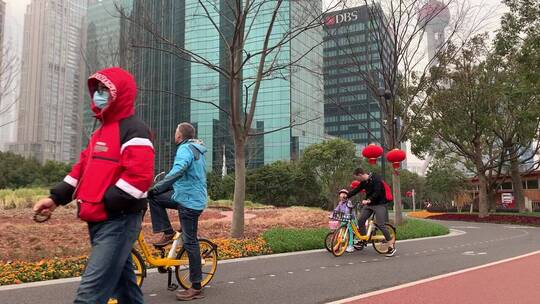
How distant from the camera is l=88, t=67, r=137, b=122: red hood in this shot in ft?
10.2

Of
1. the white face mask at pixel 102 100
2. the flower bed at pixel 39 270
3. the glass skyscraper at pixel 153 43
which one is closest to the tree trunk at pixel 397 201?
the glass skyscraper at pixel 153 43

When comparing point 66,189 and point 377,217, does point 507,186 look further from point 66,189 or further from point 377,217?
point 66,189

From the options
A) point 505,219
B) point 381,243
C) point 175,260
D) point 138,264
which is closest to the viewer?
point 138,264

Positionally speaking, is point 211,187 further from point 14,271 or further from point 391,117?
point 14,271

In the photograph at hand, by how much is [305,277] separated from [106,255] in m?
4.33

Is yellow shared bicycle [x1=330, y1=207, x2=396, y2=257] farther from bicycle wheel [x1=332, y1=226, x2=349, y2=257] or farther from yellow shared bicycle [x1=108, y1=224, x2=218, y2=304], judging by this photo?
yellow shared bicycle [x1=108, y1=224, x2=218, y2=304]

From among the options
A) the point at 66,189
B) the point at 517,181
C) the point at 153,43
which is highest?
the point at 153,43

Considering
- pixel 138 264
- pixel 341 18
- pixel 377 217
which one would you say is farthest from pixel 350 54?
pixel 138 264

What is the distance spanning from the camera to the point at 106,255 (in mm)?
2938

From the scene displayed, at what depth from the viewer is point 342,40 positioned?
17.3m

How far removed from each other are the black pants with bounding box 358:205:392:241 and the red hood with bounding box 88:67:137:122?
7325 millimetres

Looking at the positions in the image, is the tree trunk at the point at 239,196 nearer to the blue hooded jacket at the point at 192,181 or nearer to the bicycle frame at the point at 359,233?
the bicycle frame at the point at 359,233

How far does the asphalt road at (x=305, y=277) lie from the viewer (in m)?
5.38

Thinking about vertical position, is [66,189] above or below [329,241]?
above
